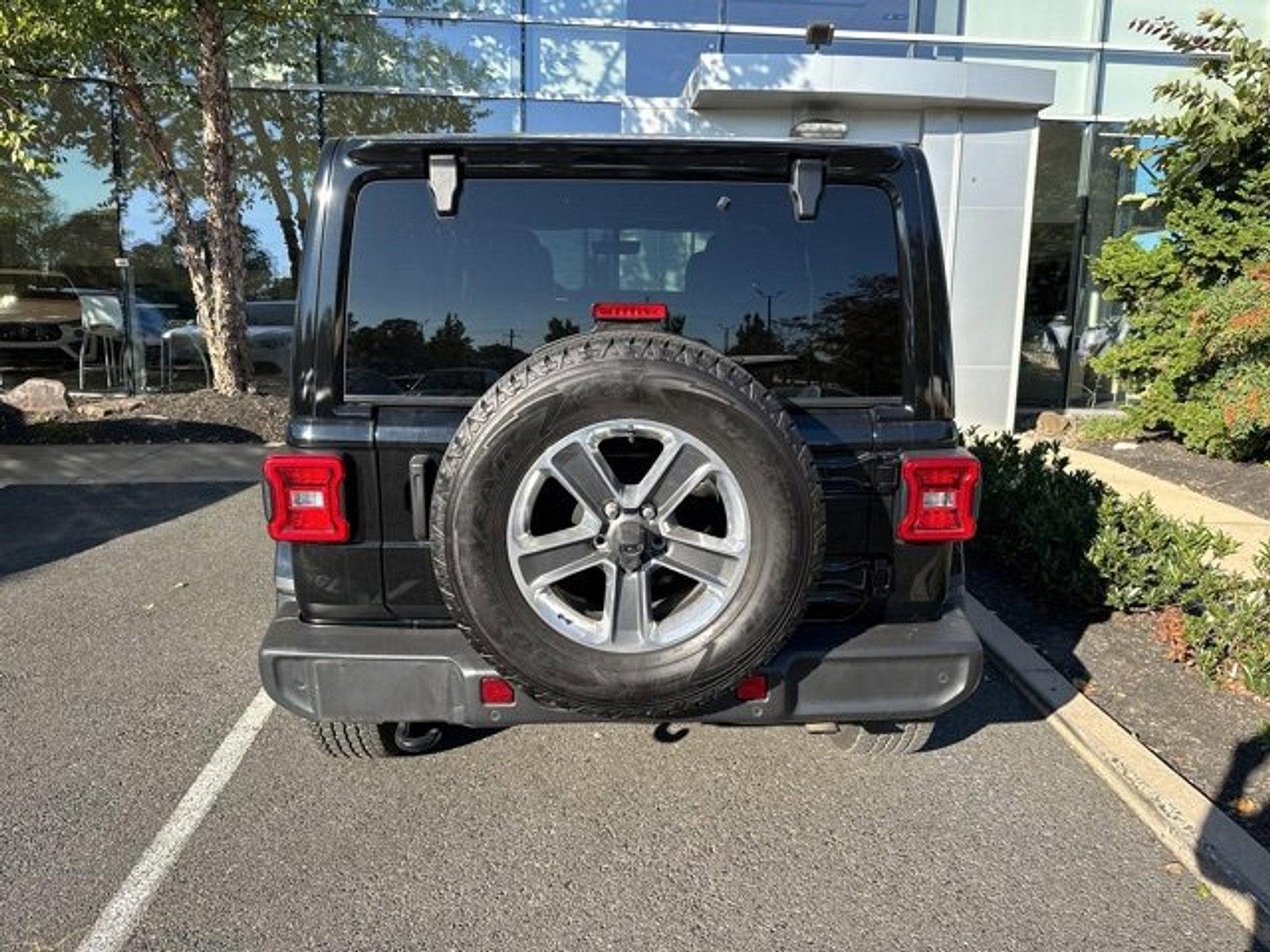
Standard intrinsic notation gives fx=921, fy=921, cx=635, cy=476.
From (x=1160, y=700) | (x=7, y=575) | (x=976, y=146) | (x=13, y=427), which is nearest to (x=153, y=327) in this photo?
(x=13, y=427)

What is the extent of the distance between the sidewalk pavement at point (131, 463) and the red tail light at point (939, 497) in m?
6.61

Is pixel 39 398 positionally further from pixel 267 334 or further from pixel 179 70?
pixel 179 70

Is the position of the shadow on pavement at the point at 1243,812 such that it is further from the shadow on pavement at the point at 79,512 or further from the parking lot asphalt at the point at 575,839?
the shadow on pavement at the point at 79,512

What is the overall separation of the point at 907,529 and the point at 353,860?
191 cm

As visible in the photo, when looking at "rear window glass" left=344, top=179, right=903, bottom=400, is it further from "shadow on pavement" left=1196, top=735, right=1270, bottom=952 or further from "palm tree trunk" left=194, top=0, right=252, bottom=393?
"palm tree trunk" left=194, top=0, right=252, bottom=393

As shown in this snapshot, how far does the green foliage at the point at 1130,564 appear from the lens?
3904mm

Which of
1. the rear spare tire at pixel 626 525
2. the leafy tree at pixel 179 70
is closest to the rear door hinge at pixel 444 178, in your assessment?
the rear spare tire at pixel 626 525

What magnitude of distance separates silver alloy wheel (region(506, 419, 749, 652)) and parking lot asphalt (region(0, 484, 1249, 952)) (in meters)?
0.81

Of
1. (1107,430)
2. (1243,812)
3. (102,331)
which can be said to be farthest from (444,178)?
(102,331)

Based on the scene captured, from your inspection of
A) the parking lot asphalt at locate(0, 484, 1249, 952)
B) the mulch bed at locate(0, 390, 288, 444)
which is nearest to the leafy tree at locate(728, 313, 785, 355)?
the parking lot asphalt at locate(0, 484, 1249, 952)

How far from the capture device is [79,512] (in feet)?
22.5

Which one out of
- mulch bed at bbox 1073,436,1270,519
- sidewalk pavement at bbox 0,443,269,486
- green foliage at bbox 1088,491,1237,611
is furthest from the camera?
sidewalk pavement at bbox 0,443,269,486

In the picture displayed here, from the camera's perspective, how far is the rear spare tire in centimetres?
232

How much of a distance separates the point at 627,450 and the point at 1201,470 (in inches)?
290
